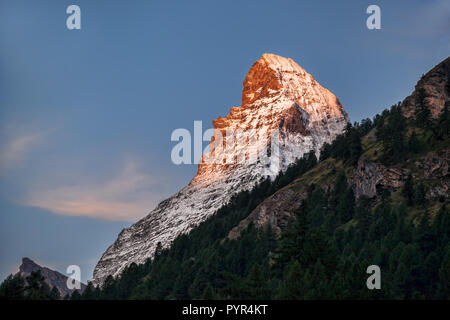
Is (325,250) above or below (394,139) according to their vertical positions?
below

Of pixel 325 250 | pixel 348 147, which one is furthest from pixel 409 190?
pixel 325 250

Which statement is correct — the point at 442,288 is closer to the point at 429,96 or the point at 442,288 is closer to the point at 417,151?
the point at 417,151

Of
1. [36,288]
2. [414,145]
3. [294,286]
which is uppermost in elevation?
[414,145]

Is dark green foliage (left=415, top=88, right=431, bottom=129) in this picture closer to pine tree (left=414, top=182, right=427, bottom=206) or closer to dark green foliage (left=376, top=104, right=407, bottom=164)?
dark green foliage (left=376, top=104, right=407, bottom=164)

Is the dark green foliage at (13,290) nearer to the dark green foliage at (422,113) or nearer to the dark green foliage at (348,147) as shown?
the dark green foliage at (348,147)

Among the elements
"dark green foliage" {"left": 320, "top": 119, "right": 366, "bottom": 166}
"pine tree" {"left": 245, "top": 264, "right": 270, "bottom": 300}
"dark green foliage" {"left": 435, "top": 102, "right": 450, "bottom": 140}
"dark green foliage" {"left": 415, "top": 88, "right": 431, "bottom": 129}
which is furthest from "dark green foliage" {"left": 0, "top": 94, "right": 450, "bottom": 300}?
"dark green foliage" {"left": 435, "top": 102, "right": 450, "bottom": 140}

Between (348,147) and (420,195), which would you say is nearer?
(420,195)

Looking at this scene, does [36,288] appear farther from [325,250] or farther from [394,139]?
[394,139]

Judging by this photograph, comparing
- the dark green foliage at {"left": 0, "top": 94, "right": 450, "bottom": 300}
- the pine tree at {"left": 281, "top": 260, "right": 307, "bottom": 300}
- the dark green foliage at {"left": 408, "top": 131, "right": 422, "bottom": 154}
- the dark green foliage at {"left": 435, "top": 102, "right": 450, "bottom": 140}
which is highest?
the dark green foliage at {"left": 435, "top": 102, "right": 450, "bottom": 140}

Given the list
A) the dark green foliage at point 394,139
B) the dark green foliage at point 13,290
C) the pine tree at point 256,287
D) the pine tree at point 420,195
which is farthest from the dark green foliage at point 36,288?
the dark green foliage at point 394,139

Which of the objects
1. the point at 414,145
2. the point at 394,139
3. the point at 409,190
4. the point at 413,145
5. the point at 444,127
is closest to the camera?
the point at 409,190

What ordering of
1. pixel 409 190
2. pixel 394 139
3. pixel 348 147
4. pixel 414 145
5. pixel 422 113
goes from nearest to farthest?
pixel 409 190
pixel 414 145
pixel 394 139
pixel 422 113
pixel 348 147

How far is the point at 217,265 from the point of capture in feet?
398
